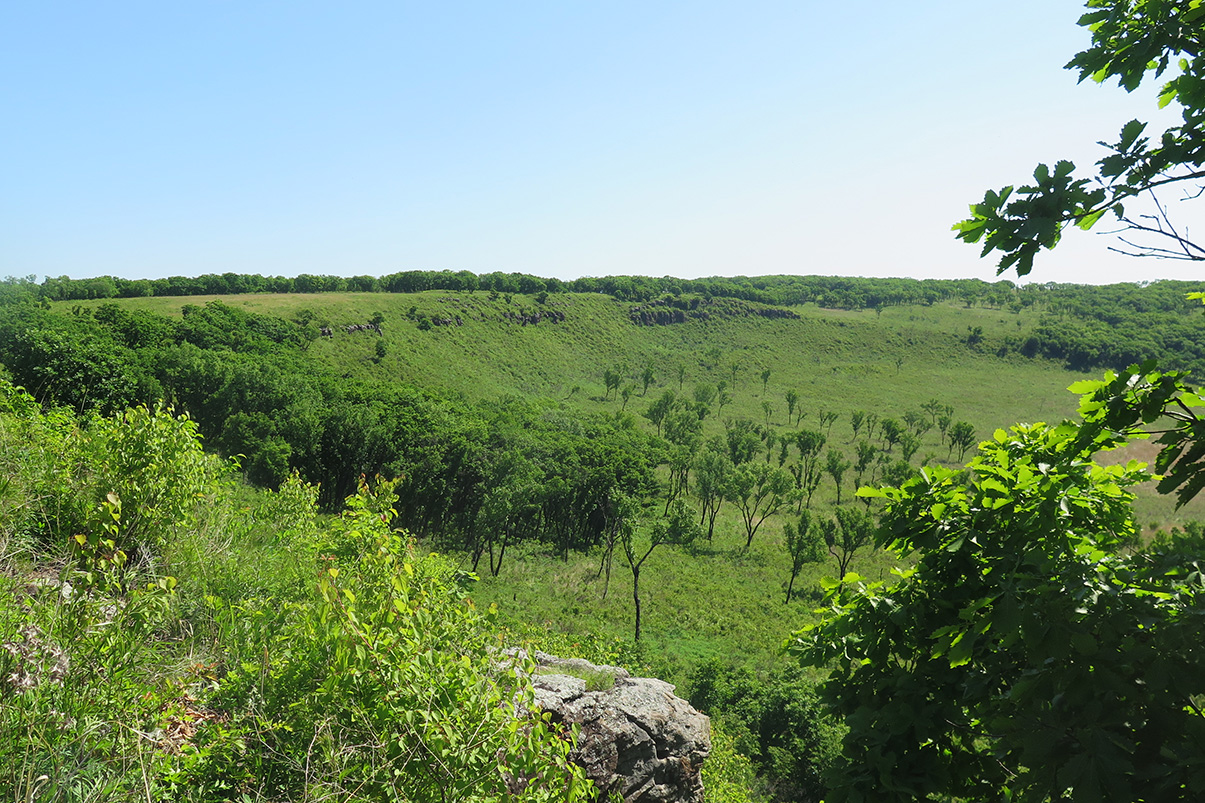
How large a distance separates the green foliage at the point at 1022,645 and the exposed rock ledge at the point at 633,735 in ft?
22.1

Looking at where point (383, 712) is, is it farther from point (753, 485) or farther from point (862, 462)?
point (862, 462)

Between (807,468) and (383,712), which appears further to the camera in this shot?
(807,468)

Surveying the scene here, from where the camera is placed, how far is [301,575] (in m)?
11.1

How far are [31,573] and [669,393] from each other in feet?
266

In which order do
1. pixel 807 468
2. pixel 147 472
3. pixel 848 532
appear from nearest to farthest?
1. pixel 147 472
2. pixel 848 532
3. pixel 807 468

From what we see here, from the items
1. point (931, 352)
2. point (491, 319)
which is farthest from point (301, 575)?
point (931, 352)

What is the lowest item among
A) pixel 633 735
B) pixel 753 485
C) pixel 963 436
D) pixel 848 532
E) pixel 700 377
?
pixel 848 532

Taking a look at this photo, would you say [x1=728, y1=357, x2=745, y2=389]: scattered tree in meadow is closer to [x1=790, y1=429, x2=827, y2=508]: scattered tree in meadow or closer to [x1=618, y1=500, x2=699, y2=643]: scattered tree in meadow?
[x1=790, y1=429, x2=827, y2=508]: scattered tree in meadow

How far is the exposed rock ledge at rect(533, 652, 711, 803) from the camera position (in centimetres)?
1032

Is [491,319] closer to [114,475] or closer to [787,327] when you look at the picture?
[787,327]

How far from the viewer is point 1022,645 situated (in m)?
3.22

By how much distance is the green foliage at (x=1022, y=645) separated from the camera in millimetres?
2709

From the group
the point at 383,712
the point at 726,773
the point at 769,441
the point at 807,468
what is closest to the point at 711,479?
the point at 807,468

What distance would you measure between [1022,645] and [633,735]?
9333 mm
